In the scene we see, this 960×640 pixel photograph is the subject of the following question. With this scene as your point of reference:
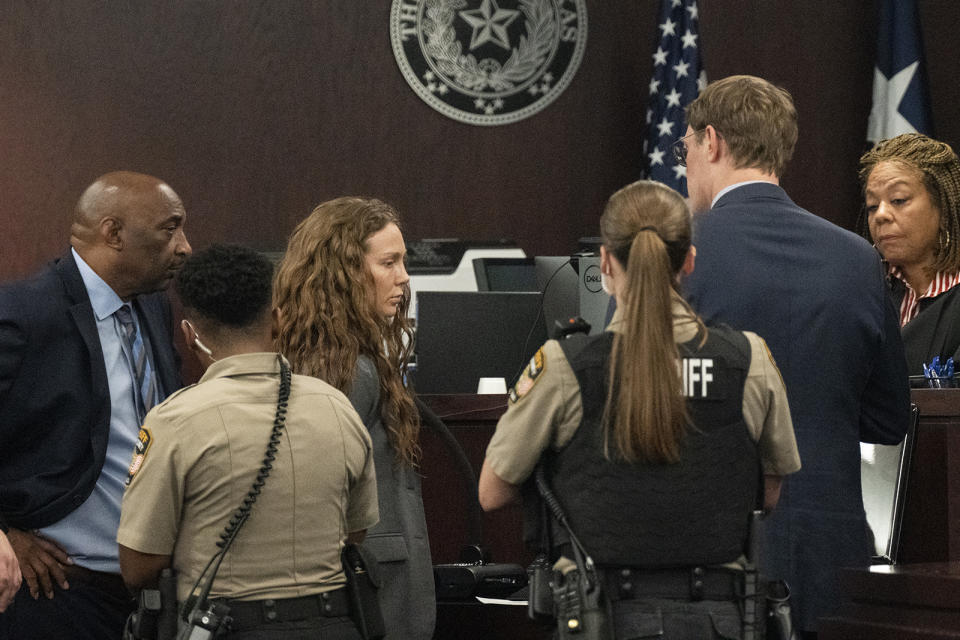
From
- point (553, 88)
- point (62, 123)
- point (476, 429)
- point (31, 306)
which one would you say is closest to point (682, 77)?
point (553, 88)

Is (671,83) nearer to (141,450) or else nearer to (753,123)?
(753,123)

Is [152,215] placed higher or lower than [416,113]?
lower

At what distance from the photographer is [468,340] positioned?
10.9ft

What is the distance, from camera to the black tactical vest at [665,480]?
1.82m

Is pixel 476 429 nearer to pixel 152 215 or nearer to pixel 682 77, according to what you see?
pixel 152 215

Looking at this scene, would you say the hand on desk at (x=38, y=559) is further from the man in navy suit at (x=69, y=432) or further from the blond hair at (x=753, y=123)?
the blond hair at (x=753, y=123)

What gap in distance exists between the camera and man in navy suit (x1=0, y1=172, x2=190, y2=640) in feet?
7.66

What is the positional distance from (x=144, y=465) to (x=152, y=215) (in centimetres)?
88

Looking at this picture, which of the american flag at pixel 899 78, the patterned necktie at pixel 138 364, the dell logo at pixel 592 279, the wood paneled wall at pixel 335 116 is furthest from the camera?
the american flag at pixel 899 78

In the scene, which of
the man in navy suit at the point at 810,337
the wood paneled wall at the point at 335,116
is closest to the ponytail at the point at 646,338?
the man in navy suit at the point at 810,337

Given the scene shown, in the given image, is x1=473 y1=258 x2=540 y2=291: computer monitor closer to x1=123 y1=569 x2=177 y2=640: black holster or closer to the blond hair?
the blond hair

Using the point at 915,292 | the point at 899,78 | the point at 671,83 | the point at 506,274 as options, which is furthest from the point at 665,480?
the point at 899,78

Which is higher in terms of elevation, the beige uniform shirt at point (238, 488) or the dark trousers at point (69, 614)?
the beige uniform shirt at point (238, 488)

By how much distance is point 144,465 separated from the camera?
1.91 metres
